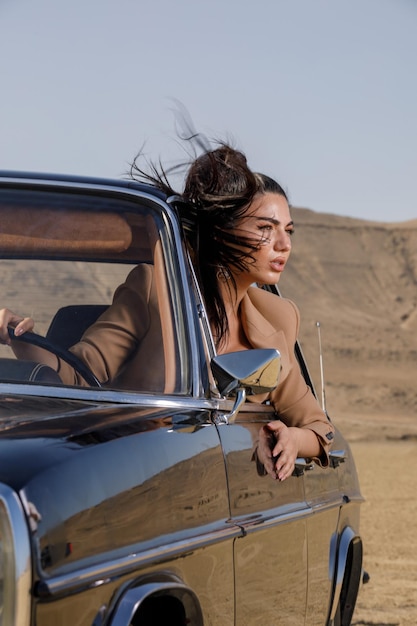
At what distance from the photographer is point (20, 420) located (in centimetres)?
309

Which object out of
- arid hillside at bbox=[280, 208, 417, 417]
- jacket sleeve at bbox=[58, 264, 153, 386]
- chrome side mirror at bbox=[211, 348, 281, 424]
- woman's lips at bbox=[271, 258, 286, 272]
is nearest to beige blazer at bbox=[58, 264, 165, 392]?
jacket sleeve at bbox=[58, 264, 153, 386]

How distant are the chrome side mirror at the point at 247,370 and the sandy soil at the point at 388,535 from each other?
425cm

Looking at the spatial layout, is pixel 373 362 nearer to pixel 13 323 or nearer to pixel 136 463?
pixel 13 323

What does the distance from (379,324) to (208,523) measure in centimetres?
5986

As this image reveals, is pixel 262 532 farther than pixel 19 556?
Yes

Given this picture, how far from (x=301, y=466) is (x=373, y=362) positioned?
52.5 m

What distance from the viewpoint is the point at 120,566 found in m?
2.94

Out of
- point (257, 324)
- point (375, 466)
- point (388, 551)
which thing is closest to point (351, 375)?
point (375, 466)

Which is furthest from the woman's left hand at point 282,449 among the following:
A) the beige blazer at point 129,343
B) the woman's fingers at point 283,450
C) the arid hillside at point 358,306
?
the arid hillside at point 358,306

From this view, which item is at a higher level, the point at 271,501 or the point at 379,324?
the point at 271,501

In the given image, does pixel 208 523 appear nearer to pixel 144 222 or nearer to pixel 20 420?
pixel 20 420

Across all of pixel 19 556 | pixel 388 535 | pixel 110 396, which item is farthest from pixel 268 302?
pixel 388 535

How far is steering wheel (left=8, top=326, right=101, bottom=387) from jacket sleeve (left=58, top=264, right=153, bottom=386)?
0.6 inches

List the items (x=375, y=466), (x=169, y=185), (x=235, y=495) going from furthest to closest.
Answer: (x=375, y=466), (x=169, y=185), (x=235, y=495)
